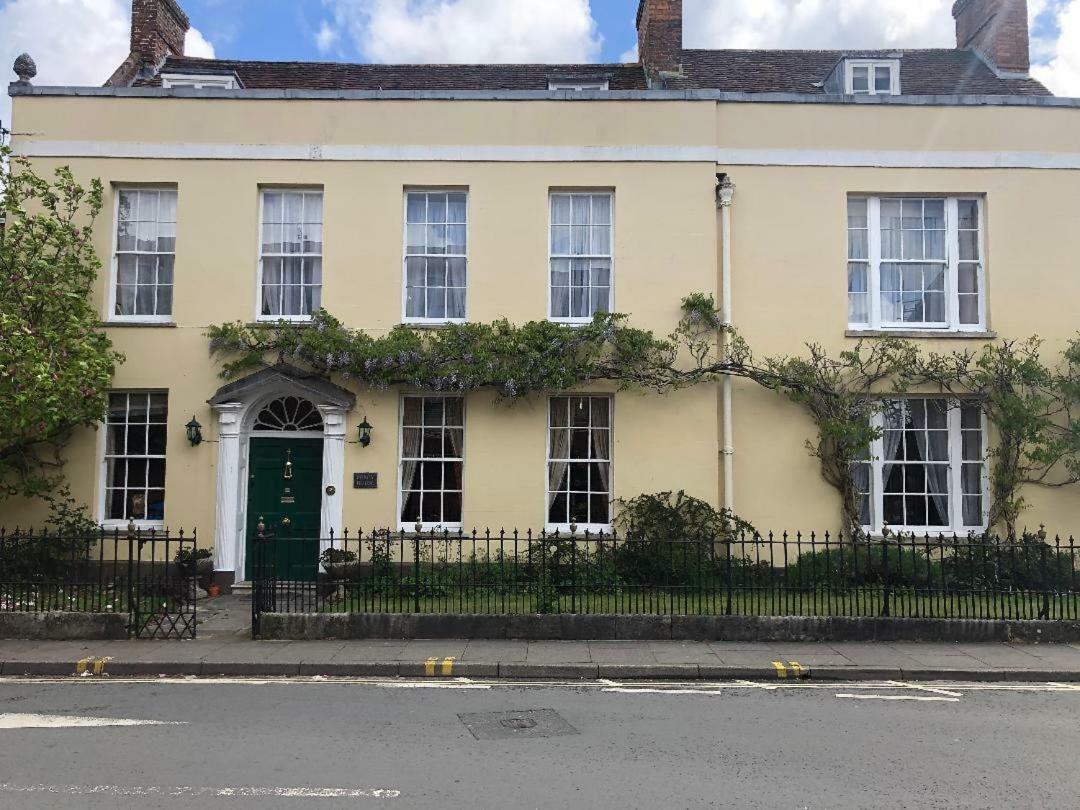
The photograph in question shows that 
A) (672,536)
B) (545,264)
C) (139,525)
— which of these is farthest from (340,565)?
(545,264)

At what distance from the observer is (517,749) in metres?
6.50

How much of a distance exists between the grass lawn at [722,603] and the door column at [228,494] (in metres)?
2.57

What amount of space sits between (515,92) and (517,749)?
441 inches

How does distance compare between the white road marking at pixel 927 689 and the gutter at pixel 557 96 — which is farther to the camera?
the gutter at pixel 557 96

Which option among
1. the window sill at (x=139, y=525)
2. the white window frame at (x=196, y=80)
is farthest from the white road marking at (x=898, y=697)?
the white window frame at (x=196, y=80)

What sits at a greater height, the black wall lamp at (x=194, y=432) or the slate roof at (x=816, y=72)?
the slate roof at (x=816, y=72)

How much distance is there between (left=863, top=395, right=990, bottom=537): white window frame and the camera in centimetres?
1441

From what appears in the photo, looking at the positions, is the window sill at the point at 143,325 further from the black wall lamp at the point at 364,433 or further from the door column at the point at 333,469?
the black wall lamp at the point at 364,433

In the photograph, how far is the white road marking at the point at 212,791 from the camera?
17.9ft

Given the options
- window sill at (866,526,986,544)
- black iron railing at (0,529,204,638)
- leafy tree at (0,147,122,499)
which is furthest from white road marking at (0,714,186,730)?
window sill at (866,526,986,544)

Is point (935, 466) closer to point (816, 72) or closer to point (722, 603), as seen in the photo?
point (722, 603)

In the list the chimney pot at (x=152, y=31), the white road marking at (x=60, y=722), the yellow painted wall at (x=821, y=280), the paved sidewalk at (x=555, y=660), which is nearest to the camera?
the white road marking at (x=60, y=722)

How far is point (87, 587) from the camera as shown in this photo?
36.8 ft

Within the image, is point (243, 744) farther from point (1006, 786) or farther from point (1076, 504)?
point (1076, 504)
